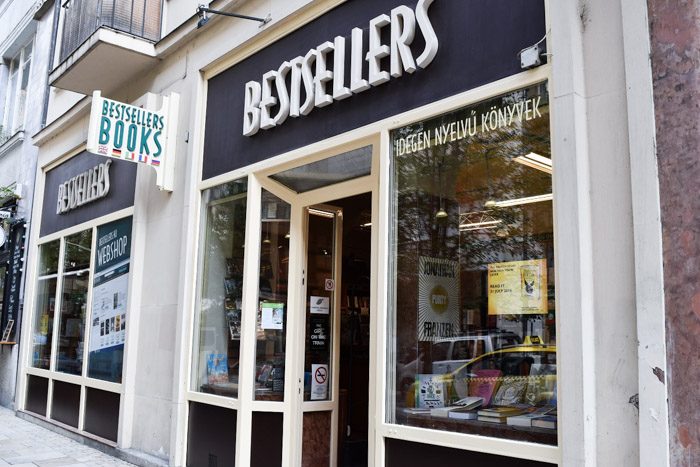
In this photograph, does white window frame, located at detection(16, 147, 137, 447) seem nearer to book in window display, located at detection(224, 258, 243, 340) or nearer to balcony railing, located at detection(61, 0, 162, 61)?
book in window display, located at detection(224, 258, 243, 340)

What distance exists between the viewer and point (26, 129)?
522 inches

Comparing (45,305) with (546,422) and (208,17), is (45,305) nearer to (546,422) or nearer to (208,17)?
(208,17)

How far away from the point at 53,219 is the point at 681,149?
10.3 meters

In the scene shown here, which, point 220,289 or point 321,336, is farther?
point 220,289

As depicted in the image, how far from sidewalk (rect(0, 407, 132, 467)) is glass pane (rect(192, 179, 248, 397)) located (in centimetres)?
173

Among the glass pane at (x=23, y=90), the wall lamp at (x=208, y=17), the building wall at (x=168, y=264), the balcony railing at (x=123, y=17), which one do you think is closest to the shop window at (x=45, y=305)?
the building wall at (x=168, y=264)

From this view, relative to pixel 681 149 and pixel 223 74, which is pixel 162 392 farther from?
pixel 681 149

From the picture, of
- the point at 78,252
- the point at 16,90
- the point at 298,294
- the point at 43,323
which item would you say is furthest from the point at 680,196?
the point at 16,90

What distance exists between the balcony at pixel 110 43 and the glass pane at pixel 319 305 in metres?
3.48

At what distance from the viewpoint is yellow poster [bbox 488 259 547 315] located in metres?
4.01

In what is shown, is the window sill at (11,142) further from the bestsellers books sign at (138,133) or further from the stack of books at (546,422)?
the stack of books at (546,422)

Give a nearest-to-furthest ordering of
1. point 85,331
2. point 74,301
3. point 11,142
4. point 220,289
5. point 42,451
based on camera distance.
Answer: point 220,289 < point 42,451 < point 85,331 < point 74,301 < point 11,142

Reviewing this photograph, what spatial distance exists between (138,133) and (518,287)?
206 inches

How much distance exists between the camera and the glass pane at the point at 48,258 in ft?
36.1
